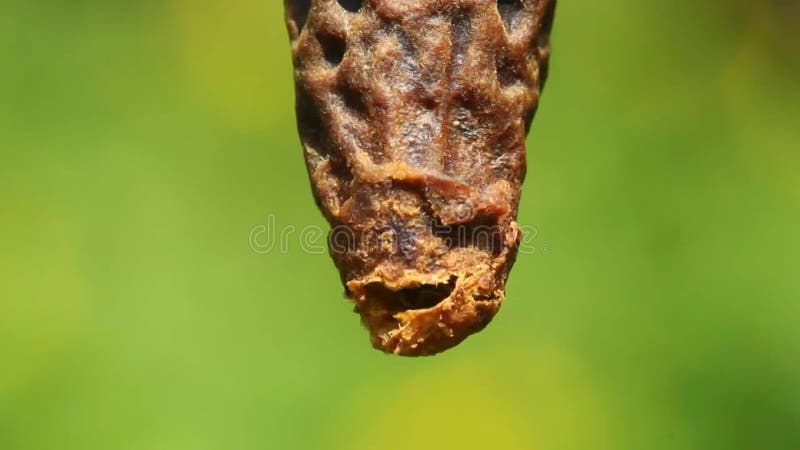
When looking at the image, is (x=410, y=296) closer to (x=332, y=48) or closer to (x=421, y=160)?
(x=421, y=160)

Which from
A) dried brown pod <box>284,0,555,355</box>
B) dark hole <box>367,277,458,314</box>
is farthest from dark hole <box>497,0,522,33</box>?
dark hole <box>367,277,458,314</box>

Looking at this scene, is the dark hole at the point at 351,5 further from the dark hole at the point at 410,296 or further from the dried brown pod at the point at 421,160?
the dark hole at the point at 410,296

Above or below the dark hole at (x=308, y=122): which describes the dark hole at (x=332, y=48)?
above

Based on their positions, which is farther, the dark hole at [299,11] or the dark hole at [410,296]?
the dark hole at [299,11]

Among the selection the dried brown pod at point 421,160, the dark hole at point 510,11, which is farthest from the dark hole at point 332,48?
the dark hole at point 510,11

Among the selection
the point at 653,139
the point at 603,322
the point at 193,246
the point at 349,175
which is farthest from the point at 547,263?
the point at 349,175

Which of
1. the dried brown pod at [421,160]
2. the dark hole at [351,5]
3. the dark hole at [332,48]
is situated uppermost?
the dark hole at [351,5]
